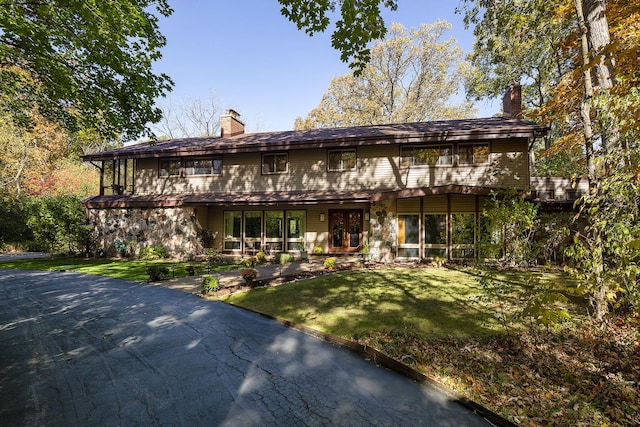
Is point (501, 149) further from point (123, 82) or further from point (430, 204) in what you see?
point (123, 82)

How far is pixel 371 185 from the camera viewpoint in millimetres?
14992

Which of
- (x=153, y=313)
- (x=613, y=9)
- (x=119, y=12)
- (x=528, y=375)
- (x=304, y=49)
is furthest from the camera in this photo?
(x=304, y=49)

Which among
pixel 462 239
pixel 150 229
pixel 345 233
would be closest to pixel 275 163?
pixel 345 233

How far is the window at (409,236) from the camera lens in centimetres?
1387

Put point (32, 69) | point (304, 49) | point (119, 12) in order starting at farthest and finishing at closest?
point (304, 49) → point (32, 69) → point (119, 12)

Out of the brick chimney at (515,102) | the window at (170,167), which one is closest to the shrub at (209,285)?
the window at (170,167)

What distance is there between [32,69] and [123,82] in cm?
217

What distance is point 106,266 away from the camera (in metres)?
13.5

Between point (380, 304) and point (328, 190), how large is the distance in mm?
8822

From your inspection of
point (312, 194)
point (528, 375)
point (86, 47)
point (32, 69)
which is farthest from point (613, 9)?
point (32, 69)

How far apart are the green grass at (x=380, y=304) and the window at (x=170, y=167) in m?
11.5

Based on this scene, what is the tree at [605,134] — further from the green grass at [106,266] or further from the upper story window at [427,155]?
the green grass at [106,266]

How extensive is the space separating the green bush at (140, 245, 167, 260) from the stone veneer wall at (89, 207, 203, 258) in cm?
25

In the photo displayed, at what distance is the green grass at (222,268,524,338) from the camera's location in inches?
232
